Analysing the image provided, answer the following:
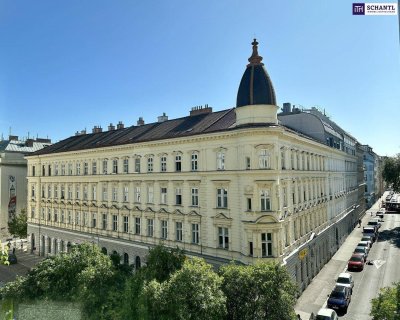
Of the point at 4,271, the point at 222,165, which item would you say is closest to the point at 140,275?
the point at 222,165

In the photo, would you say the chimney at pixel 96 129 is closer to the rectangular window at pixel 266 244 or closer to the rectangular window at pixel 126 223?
the rectangular window at pixel 126 223

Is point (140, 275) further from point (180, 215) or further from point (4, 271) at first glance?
point (4, 271)

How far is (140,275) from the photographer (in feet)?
65.7

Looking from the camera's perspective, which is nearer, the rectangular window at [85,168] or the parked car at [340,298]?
the parked car at [340,298]

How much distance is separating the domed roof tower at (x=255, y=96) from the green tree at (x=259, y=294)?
42.9 ft

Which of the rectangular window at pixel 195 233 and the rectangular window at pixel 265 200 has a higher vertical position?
the rectangular window at pixel 265 200

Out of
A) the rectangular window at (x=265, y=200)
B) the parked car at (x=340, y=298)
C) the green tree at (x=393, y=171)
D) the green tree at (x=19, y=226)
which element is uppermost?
the green tree at (x=393, y=171)

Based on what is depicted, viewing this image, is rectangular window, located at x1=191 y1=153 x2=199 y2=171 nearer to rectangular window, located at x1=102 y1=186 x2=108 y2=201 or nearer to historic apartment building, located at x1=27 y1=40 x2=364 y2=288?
historic apartment building, located at x1=27 y1=40 x2=364 y2=288

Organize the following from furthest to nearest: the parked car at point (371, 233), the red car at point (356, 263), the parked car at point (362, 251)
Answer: the parked car at point (371, 233), the parked car at point (362, 251), the red car at point (356, 263)

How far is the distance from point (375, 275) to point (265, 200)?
20.1 metres

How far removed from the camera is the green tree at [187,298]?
16.7m

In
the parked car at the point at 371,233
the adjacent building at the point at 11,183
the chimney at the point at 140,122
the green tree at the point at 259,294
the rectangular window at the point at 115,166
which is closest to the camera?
the green tree at the point at 259,294

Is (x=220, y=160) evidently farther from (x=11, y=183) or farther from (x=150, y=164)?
(x=11, y=183)

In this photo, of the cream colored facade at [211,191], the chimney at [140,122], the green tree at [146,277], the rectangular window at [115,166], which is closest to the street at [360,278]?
the cream colored facade at [211,191]
